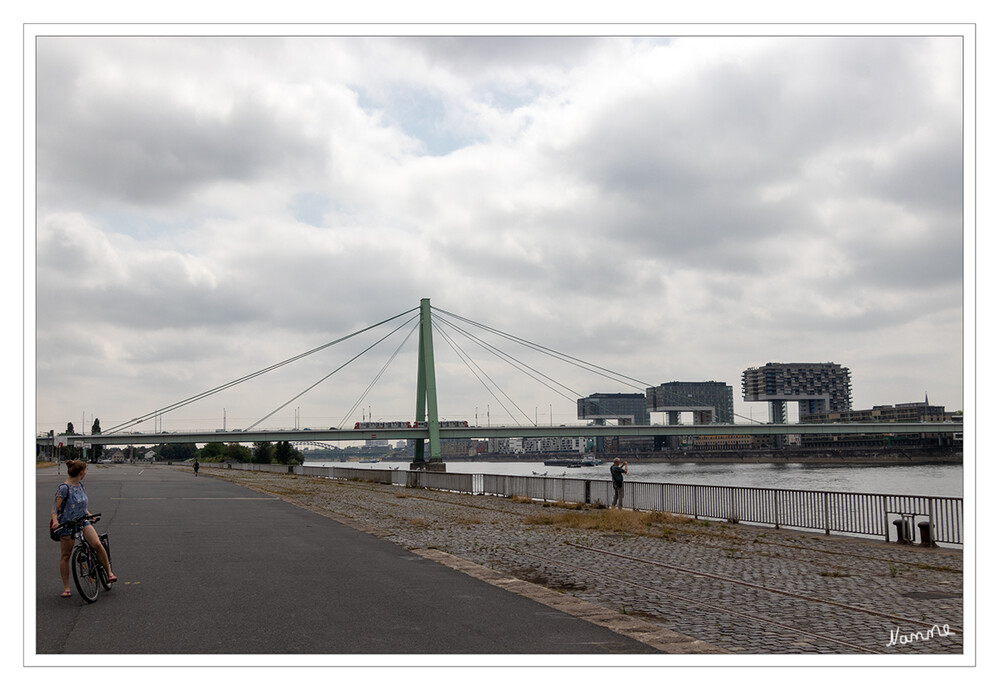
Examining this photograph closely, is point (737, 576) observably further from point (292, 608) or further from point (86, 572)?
point (86, 572)

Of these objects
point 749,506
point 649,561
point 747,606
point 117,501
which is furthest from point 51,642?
point 117,501

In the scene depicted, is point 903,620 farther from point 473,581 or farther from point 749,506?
point 749,506

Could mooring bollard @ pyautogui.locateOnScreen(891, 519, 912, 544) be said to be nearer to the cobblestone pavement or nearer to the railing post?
the cobblestone pavement

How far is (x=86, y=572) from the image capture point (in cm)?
1010

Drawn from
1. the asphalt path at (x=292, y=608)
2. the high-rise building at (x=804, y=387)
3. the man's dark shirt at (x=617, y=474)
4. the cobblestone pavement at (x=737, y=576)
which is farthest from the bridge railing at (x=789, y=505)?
the high-rise building at (x=804, y=387)

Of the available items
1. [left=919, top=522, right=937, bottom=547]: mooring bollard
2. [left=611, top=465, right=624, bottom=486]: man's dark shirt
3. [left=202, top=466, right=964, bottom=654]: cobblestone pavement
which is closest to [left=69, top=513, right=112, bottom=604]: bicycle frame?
[left=202, top=466, right=964, bottom=654]: cobblestone pavement

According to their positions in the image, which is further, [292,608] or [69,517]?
[69,517]

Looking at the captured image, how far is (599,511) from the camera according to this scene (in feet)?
87.8

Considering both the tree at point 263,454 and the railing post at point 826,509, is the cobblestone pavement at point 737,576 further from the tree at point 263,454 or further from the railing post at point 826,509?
the tree at point 263,454

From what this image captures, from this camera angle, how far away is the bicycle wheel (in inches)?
389

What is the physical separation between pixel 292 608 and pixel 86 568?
2.54m

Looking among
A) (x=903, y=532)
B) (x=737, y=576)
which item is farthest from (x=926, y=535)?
(x=737, y=576)

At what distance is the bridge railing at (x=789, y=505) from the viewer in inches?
742

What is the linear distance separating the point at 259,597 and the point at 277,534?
9.28 metres
